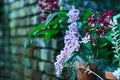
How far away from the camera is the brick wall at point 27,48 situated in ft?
9.26

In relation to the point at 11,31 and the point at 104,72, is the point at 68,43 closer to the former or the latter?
the point at 104,72

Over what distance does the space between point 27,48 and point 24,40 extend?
294 mm

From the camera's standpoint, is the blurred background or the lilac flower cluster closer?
the lilac flower cluster

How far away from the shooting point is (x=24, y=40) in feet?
12.6

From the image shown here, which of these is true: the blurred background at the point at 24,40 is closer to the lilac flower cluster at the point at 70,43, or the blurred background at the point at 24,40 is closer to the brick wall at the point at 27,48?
the brick wall at the point at 27,48

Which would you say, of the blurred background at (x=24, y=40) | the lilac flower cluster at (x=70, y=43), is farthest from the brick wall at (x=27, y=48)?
the lilac flower cluster at (x=70, y=43)

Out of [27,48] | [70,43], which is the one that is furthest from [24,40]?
[70,43]

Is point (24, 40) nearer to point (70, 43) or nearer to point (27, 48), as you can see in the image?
point (27, 48)

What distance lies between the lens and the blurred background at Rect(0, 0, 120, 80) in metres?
2.75

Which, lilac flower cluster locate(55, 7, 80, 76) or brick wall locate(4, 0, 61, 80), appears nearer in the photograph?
lilac flower cluster locate(55, 7, 80, 76)

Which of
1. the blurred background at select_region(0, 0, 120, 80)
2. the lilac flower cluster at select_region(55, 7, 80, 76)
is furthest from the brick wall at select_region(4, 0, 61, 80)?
the lilac flower cluster at select_region(55, 7, 80, 76)

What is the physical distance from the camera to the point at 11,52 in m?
4.60

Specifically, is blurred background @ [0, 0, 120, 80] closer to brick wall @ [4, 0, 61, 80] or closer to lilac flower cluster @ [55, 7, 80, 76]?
brick wall @ [4, 0, 61, 80]

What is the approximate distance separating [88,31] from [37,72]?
1249mm
